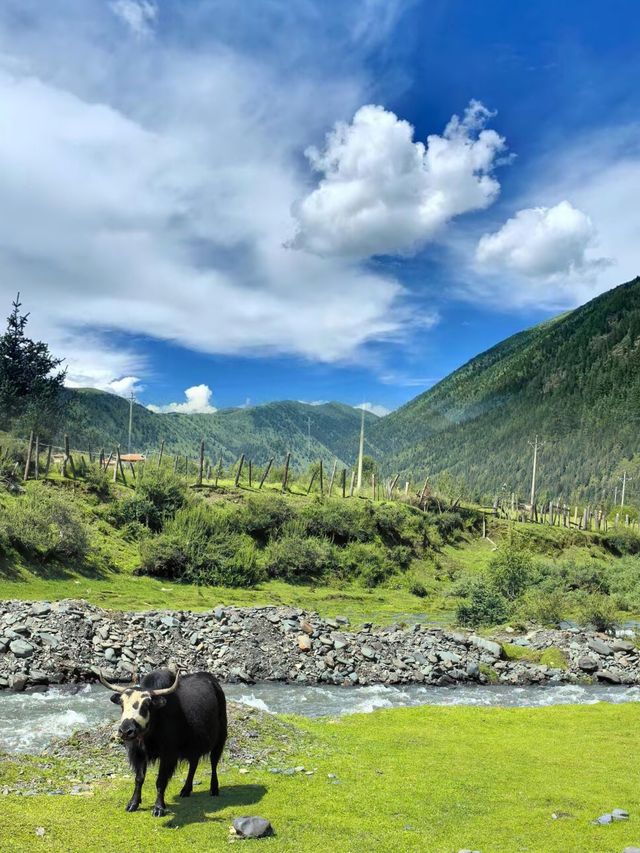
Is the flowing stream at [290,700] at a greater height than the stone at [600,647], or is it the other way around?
the stone at [600,647]

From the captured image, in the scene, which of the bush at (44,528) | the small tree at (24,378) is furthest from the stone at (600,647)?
the small tree at (24,378)

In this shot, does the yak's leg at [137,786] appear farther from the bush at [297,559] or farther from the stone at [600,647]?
the bush at [297,559]

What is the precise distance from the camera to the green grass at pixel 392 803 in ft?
31.3

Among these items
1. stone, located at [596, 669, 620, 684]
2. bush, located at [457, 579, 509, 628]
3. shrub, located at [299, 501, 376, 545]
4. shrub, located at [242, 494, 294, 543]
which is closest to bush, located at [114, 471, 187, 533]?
→ shrub, located at [242, 494, 294, 543]

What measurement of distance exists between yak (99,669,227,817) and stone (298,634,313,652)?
18822 millimetres

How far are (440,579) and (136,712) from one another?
62785mm

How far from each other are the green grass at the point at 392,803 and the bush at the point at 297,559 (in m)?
43.3

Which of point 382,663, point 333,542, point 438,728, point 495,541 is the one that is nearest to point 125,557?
point 333,542

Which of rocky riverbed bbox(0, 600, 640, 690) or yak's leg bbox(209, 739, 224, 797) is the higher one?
yak's leg bbox(209, 739, 224, 797)

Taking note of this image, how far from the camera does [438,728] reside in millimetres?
19344

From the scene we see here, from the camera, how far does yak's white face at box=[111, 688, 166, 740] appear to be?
9688 millimetres

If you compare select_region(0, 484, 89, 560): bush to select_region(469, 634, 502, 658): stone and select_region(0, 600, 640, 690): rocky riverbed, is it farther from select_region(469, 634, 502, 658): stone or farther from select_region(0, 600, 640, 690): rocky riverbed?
select_region(469, 634, 502, 658): stone

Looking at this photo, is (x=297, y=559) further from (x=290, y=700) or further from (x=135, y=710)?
(x=135, y=710)

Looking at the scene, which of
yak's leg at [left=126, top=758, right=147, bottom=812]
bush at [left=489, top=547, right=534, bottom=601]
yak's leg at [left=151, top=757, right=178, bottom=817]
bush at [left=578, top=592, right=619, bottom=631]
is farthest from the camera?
bush at [left=489, top=547, right=534, bottom=601]
